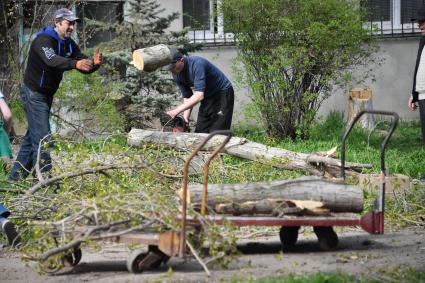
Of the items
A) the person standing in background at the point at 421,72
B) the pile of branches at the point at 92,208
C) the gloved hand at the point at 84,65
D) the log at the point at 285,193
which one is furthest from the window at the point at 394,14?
the log at the point at 285,193

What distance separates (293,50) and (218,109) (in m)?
3.12

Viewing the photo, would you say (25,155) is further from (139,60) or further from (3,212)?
(3,212)

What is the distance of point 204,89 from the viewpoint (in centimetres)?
1211

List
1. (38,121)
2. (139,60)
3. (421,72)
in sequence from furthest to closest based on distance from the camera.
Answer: (139,60) < (421,72) < (38,121)

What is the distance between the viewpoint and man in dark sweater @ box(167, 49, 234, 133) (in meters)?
12.0

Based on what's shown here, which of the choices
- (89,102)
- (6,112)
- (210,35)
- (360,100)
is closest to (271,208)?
(6,112)

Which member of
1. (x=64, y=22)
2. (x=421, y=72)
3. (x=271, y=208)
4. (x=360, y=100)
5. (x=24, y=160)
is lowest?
(x=271, y=208)

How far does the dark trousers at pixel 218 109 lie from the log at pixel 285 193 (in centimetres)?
433

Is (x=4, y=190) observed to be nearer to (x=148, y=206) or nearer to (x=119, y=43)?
(x=148, y=206)

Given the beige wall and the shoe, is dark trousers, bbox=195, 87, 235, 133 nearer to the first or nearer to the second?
the shoe

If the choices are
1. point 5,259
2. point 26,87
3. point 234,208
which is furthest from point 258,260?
point 26,87

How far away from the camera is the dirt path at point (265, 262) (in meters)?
7.38

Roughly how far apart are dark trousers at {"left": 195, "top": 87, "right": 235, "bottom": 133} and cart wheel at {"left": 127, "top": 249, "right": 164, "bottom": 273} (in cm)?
507

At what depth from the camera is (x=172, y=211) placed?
7477mm
